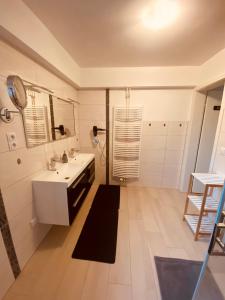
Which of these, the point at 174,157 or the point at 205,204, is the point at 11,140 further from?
the point at 174,157

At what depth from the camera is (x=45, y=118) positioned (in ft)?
5.66

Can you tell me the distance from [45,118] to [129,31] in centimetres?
140

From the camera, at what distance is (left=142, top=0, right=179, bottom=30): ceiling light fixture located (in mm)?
1150

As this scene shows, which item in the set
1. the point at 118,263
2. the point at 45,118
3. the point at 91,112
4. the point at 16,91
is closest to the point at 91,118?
the point at 91,112

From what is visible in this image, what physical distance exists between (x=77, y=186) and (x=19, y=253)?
815mm

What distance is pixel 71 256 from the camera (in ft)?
4.95

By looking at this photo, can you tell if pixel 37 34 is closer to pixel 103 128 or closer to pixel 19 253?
pixel 103 128

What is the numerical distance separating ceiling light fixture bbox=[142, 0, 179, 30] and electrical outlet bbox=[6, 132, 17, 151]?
5.35 feet

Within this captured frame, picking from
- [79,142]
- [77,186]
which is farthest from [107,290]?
[79,142]

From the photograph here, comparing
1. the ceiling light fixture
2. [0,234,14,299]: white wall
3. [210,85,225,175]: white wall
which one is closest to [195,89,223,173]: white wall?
[210,85,225,175]: white wall

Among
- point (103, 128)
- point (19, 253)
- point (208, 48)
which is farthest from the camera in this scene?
point (103, 128)

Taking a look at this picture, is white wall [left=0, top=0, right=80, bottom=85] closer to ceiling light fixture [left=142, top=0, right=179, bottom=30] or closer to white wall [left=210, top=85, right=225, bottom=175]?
ceiling light fixture [left=142, top=0, right=179, bottom=30]

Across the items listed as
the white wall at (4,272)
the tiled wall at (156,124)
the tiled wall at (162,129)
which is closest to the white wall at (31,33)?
the tiled wall at (156,124)

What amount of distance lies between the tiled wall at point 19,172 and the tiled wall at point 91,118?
1.12 m
